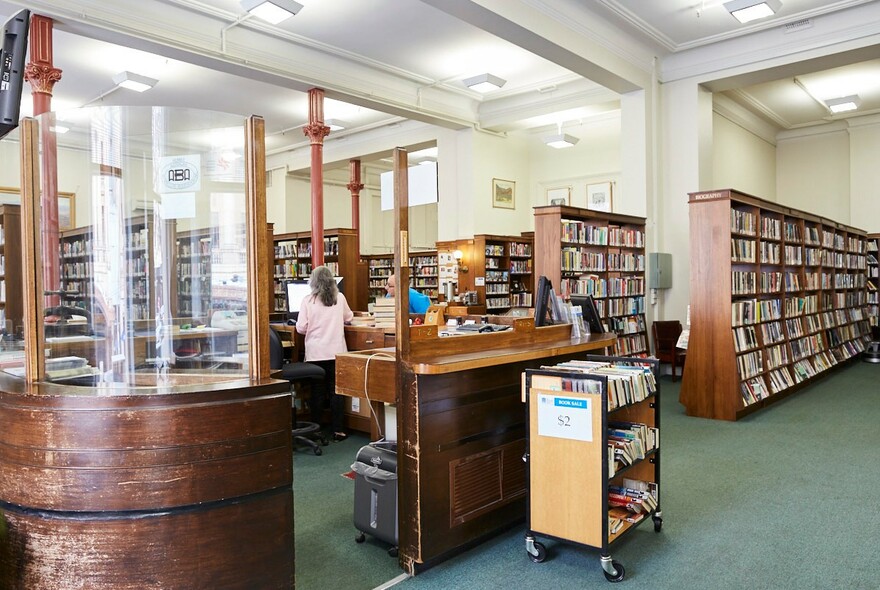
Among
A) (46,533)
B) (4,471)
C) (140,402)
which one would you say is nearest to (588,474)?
(140,402)

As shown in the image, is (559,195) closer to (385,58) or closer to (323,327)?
(385,58)

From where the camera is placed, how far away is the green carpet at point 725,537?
2.95 metres

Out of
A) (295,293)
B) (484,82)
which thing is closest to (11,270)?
(295,293)

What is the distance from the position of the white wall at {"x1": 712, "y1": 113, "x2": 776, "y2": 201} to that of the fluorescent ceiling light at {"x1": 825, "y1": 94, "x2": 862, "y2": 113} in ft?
4.82

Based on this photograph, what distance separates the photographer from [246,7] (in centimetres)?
636

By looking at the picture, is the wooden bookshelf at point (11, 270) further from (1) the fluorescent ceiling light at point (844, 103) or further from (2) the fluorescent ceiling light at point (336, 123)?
(1) the fluorescent ceiling light at point (844, 103)

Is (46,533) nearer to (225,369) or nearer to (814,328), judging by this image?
(225,369)

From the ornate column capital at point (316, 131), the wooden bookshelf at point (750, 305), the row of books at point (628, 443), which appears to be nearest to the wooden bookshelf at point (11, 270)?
the row of books at point (628, 443)

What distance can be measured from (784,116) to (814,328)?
549 centimetres

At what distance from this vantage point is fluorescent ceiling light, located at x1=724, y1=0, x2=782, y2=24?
6648 mm

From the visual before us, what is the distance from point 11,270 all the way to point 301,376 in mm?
2458

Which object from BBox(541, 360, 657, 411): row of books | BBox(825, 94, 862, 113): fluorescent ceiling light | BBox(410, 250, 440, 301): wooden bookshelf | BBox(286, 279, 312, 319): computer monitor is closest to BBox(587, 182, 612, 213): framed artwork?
BBox(410, 250, 440, 301): wooden bookshelf

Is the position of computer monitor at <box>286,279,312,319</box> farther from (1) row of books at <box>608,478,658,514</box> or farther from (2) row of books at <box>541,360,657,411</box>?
(1) row of books at <box>608,478,658,514</box>

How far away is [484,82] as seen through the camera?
9078mm
